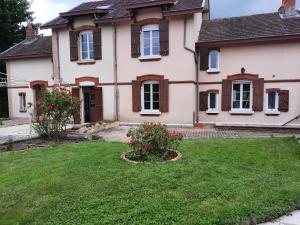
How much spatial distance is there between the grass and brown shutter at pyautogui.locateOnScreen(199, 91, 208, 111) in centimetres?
818

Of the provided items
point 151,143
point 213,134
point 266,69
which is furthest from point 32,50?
point 151,143

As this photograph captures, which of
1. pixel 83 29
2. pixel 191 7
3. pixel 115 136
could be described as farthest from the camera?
pixel 83 29

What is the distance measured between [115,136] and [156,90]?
15.6 ft

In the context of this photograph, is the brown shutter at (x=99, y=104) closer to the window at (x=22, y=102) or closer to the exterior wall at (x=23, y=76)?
the exterior wall at (x=23, y=76)

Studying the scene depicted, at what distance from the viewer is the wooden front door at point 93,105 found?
675 inches

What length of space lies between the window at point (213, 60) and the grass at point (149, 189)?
8776 mm

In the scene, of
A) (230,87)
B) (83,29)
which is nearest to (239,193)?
(230,87)

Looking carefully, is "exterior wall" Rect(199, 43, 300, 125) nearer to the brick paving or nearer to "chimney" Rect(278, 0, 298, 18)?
the brick paving

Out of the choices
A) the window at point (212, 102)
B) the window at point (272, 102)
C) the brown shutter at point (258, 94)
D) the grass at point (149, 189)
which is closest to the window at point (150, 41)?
the window at point (212, 102)

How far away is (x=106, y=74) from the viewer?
16.9 m

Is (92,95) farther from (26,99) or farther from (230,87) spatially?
(230,87)

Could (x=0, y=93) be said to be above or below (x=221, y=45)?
below

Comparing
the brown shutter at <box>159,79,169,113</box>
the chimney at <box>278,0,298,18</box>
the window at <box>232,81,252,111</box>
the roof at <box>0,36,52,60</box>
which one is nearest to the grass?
the brown shutter at <box>159,79,169,113</box>

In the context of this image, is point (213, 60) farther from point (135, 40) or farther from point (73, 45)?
point (73, 45)
